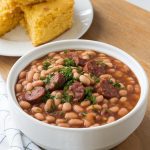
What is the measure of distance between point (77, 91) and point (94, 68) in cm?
13

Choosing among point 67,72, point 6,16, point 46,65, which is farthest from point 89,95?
point 6,16

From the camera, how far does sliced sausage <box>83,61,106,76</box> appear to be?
1402 millimetres

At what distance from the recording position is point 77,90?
131 centimetres

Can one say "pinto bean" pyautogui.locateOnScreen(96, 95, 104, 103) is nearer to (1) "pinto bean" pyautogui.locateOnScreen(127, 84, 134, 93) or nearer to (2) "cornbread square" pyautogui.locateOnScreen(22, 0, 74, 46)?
(1) "pinto bean" pyautogui.locateOnScreen(127, 84, 134, 93)

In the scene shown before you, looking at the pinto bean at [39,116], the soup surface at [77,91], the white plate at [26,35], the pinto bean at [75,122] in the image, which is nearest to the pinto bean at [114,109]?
the soup surface at [77,91]

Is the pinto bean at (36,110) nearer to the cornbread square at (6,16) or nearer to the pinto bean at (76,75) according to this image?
the pinto bean at (76,75)

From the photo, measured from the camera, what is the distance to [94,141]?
1.25 metres

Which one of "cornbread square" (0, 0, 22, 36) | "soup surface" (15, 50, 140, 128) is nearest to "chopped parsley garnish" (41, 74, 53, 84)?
"soup surface" (15, 50, 140, 128)

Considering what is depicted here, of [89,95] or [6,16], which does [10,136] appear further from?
[6,16]

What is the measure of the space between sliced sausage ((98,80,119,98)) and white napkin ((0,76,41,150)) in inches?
11.2

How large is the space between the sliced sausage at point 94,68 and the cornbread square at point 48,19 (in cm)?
58

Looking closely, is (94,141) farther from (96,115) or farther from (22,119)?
(22,119)

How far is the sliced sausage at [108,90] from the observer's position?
1.31 meters

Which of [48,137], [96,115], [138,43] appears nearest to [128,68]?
[96,115]
